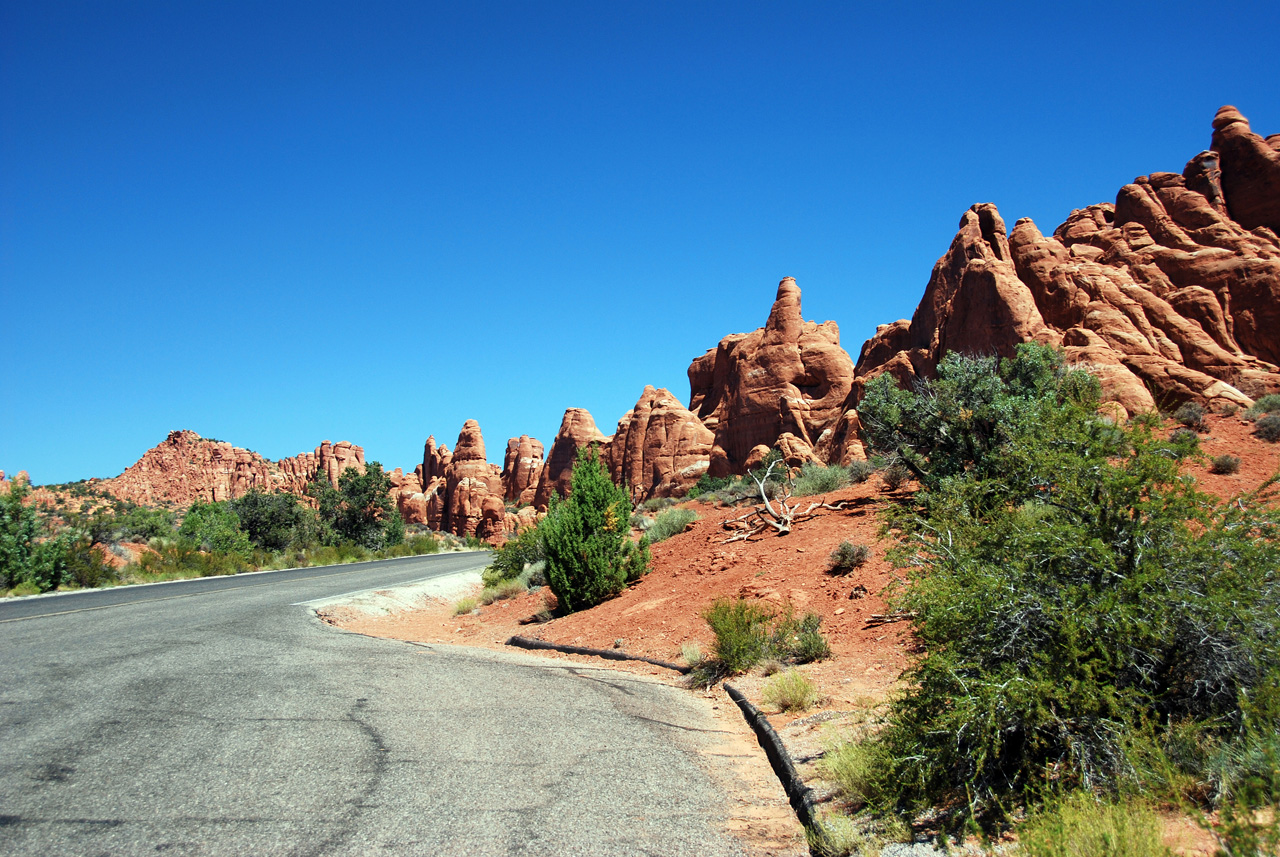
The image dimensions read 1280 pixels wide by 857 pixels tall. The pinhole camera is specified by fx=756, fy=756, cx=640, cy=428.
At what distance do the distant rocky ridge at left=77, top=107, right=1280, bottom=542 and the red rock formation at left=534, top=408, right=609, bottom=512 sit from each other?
65.9 ft

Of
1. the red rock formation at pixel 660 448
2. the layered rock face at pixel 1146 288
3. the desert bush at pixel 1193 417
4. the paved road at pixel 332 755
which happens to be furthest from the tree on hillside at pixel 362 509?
the desert bush at pixel 1193 417

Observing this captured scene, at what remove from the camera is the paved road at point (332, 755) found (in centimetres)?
436

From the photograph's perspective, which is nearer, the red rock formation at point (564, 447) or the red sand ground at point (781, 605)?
the red sand ground at point (781, 605)

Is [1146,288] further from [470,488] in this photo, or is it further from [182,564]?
[470,488]

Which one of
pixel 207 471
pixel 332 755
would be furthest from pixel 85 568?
pixel 207 471

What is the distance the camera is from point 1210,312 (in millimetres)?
32688

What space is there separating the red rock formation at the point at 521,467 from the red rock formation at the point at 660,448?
3075cm

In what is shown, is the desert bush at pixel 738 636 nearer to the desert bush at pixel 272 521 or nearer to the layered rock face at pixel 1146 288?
the layered rock face at pixel 1146 288

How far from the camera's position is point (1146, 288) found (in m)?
33.9

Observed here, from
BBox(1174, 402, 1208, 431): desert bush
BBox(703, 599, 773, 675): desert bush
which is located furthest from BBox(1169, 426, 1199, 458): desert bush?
BBox(1174, 402, 1208, 431): desert bush

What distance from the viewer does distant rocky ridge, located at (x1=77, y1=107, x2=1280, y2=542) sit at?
2958cm

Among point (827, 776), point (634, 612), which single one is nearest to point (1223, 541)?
point (827, 776)

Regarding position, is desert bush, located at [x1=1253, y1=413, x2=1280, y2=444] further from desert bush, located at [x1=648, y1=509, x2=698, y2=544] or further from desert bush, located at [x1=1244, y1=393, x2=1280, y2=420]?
desert bush, located at [x1=648, y1=509, x2=698, y2=544]

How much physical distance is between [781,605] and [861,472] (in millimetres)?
12095
